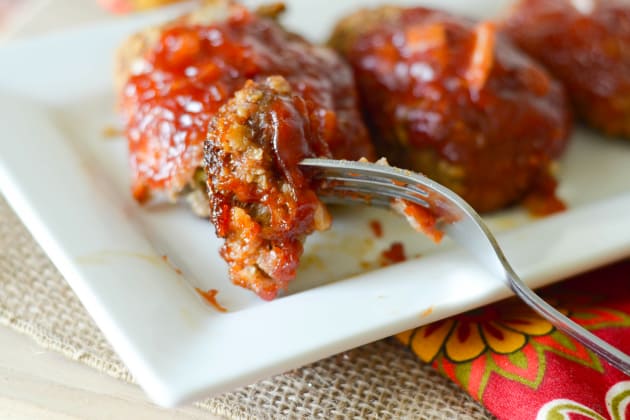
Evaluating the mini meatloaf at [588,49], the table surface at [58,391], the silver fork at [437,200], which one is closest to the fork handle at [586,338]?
the silver fork at [437,200]

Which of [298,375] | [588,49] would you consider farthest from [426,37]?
[298,375]

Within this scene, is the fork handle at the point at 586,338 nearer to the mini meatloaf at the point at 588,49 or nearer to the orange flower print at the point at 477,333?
the orange flower print at the point at 477,333

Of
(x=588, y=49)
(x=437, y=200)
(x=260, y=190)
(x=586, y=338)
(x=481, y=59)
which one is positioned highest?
(x=260, y=190)

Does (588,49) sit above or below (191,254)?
below

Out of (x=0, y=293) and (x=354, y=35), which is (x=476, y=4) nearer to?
(x=354, y=35)

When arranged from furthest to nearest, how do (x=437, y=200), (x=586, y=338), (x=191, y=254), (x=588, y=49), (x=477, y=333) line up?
(x=588, y=49) → (x=191, y=254) → (x=477, y=333) → (x=437, y=200) → (x=586, y=338)

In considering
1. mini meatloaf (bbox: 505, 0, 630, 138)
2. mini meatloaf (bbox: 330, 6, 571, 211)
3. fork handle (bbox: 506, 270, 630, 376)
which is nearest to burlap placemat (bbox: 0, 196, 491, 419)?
fork handle (bbox: 506, 270, 630, 376)

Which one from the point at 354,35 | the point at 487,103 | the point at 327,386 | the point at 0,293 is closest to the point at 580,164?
the point at 487,103

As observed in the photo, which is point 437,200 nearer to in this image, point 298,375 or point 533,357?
point 533,357
